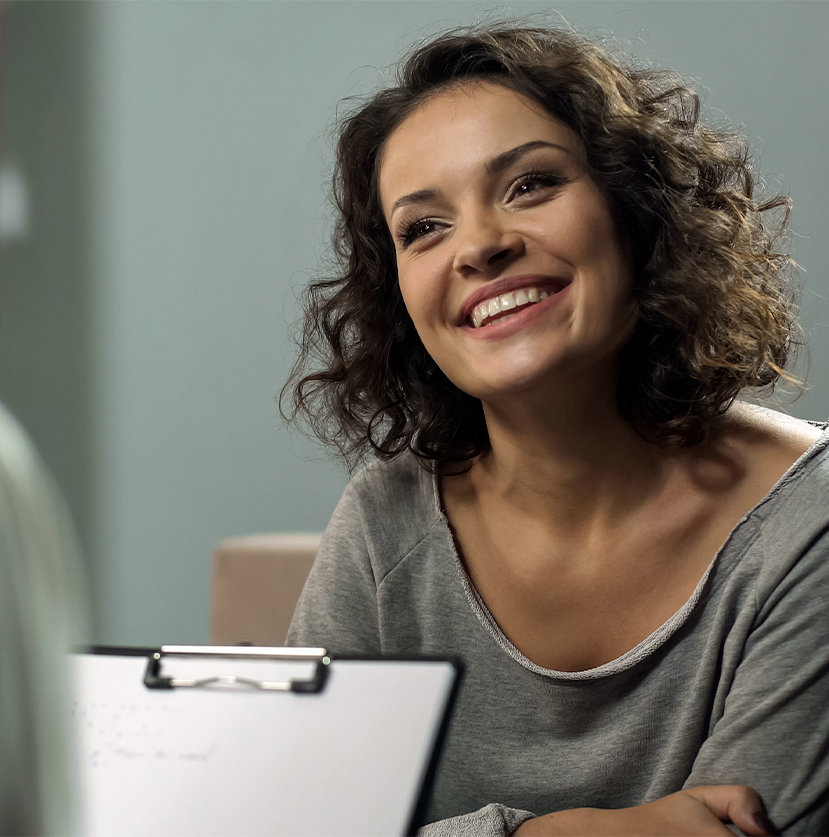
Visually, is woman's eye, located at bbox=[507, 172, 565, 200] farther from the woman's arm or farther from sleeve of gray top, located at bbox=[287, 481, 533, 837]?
the woman's arm

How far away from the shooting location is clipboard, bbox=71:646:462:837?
0.51 m

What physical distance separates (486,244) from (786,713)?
52cm

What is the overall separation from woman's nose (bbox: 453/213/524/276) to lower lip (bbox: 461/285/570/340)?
5cm

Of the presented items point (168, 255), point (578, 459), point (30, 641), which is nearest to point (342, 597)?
point (578, 459)

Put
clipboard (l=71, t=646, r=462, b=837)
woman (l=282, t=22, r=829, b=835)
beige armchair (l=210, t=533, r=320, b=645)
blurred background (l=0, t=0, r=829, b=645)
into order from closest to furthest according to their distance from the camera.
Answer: clipboard (l=71, t=646, r=462, b=837)
woman (l=282, t=22, r=829, b=835)
beige armchair (l=210, t=533, r=320, b=645)
blurred background (l=0, t=0, r=829, b=645)

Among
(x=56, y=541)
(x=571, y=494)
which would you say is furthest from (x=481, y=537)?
(x=56, y=541)

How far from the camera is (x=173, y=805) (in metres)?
0.54

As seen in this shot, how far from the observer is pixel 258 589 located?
135cm

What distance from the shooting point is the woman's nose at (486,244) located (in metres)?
0.87

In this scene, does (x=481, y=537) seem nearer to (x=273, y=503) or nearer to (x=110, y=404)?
(x=273, y=503)

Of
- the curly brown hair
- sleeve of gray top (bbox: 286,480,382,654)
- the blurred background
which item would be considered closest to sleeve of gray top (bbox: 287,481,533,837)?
sleeve of gray top (bbox: 286,480,382,654)

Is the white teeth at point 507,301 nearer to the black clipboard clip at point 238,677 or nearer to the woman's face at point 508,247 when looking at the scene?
the woman's face at point 508,247

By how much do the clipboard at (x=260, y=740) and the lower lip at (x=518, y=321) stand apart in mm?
445

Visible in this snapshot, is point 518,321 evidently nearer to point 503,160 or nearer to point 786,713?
point 503,160
